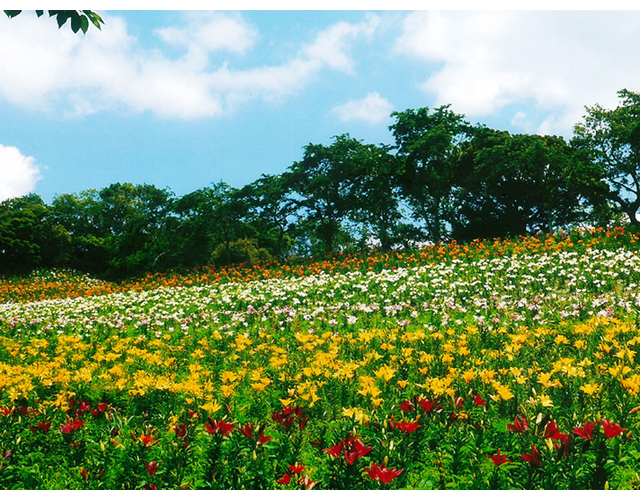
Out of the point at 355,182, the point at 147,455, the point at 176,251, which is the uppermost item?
the point at 355,182

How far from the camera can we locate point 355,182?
21766 mm

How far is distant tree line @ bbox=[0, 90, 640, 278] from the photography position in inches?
843

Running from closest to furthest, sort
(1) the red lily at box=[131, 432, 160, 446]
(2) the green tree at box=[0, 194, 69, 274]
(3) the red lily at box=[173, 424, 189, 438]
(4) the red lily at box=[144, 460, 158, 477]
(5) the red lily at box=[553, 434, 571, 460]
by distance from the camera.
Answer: (5) the red lily at box=[553, 434, 571, 460], (4) the red lily at box=[144, 460, 158, 477], (1) the red lily at box=[131, 432, 160, 446], (3) the red lily at box=[173, 424, 189, 438], (2) the green tree at box=[0, 194, 69, 274]

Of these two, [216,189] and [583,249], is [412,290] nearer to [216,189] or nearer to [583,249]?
[583,249]

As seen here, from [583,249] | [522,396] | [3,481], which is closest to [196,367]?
[3,481]

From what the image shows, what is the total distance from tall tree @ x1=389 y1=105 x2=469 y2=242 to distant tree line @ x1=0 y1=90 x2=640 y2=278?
57 mm

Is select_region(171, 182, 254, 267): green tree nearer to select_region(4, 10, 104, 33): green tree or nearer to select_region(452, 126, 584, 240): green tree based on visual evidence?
select_region(452, 126, 584, 240): green tree

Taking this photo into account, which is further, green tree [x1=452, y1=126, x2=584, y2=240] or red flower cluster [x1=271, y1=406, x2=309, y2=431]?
green tree [x1=452, y1=126, x2=584, y2=240]

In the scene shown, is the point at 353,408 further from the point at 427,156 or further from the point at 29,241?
the point at 29,241

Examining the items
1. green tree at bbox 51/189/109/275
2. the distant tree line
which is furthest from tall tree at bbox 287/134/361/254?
green tree at bbox 51/189/109/275

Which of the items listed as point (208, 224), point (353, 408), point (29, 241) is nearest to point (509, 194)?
point (208, 224)

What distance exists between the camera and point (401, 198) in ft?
76.6

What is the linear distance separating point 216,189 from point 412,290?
14.5 metres

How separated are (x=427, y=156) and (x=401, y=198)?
246 cm
